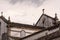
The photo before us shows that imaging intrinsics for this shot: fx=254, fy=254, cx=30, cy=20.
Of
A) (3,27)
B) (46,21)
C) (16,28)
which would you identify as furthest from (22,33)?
(46,21)

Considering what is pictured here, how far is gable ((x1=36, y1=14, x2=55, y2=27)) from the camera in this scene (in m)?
44.2

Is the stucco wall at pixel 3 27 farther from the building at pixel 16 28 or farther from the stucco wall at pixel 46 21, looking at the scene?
the stucco wall at pixel 46 21

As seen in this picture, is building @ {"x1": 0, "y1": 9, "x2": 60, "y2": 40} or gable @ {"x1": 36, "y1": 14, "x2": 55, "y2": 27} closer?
building @ {"x1": 0, "y1": 9, "x2": 60, "y2": 40}

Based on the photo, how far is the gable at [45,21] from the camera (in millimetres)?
44200

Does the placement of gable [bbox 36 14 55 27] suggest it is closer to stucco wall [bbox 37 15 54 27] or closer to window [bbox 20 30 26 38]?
stucco wall [bbox 37 15 54 27]

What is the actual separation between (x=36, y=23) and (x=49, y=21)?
4.44 metres

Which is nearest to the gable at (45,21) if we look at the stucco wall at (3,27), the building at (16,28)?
the building at (16,28)

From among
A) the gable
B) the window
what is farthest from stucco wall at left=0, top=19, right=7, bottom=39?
the gable

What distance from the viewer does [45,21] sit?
46281mm

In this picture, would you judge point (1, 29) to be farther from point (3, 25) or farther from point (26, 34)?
point (26, 34)

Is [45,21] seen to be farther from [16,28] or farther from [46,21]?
[16,28]

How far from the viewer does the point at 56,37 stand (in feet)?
106

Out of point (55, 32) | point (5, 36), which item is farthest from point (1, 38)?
point (55, 32)

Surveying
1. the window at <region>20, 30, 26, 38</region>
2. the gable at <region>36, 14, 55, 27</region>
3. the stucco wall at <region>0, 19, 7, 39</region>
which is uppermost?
the gable at <region>36, 14, 55, 27</region>
